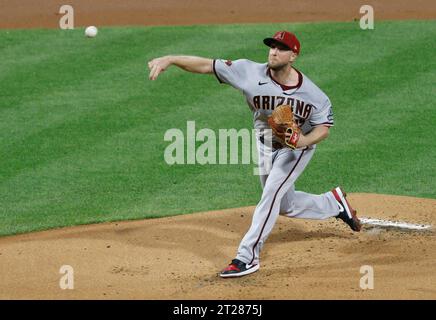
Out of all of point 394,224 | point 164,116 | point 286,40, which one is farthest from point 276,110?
point 164,116

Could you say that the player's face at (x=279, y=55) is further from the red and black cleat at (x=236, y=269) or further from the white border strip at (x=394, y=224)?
the white border strip at (x=394, y=224)

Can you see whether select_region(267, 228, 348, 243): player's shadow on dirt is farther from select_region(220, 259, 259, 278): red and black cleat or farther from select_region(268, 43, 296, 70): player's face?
select_region(268, 43, 296, 70): player's face

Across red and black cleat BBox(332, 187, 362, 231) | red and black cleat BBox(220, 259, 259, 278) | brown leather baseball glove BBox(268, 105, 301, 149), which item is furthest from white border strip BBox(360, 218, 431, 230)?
red and black cleat BBox(220, 259, 259, 278)

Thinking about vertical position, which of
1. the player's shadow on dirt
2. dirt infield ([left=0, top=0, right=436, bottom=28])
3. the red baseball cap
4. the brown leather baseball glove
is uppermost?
dirt infield ([left=0, top=0, right=436, bottom=28])

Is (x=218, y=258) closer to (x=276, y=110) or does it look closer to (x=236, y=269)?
(x=236, y=269)

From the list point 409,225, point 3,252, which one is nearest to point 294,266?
point 409,225

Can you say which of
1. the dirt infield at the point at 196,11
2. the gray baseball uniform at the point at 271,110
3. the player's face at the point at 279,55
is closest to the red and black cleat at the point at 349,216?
the gray baseball uniform at the point at 271,110
